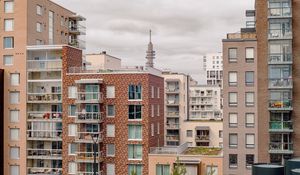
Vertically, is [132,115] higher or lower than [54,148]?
higher

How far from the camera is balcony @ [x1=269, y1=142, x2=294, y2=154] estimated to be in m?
57.3

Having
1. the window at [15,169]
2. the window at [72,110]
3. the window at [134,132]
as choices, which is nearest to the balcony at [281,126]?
the window at [134,132]

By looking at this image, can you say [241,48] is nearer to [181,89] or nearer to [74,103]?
[74,103]

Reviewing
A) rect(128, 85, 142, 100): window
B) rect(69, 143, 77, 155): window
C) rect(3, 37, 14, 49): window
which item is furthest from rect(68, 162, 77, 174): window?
rect(3, 37, 14, 49): window

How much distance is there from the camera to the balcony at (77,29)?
2990 inches

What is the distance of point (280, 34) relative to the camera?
58.2 m

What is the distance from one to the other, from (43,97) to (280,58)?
108 ft

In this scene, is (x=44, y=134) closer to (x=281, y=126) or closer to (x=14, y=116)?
(x=14, y=116)

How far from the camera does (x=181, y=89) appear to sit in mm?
109938

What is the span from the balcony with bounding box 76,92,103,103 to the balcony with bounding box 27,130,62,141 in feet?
19.8

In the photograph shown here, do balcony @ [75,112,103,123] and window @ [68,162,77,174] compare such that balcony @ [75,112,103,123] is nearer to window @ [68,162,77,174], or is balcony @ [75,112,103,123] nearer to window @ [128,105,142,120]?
window @ [128,105,142,120]

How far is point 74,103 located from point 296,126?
29.3 m

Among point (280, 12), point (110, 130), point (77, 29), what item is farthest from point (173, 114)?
point (280, 12)

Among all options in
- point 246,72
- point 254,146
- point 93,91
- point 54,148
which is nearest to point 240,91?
point 246,72
